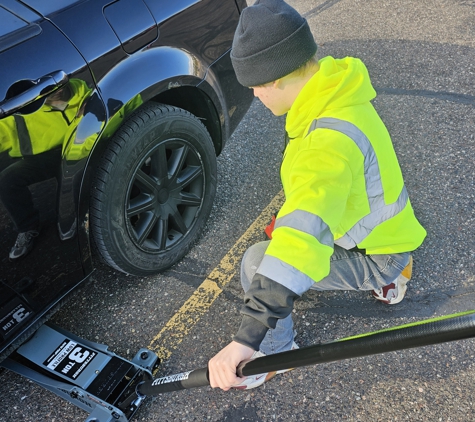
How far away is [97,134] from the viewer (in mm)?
1944

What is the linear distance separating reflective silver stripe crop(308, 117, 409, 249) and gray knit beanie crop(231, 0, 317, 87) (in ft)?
0.78

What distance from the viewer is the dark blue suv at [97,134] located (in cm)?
173

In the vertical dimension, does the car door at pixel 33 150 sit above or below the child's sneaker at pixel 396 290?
above

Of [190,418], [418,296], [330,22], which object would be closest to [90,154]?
[190,418]

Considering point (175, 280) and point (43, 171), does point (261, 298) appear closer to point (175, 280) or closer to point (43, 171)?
point (43, 171)

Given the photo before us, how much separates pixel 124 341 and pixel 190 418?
1.83 feet

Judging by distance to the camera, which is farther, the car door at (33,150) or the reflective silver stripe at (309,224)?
the car door at (33,150)

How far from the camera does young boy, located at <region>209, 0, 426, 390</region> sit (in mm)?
1390

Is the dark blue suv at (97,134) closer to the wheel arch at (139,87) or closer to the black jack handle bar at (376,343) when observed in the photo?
the wheel arch at (139,87)

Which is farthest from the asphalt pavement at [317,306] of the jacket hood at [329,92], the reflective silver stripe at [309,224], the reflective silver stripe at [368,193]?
the jacket hood at [329,92]

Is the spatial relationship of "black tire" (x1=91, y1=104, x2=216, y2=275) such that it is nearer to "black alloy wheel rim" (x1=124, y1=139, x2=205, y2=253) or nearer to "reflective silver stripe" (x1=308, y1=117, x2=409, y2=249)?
"black alloy wheel rim" (x1=124, y1=139, x2=205, y2=253)

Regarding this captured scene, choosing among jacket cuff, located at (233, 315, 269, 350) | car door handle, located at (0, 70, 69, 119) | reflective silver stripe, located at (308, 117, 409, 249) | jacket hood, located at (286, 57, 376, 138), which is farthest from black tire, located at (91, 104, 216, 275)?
jacket cuff, located at (233, 315, 269, 350)

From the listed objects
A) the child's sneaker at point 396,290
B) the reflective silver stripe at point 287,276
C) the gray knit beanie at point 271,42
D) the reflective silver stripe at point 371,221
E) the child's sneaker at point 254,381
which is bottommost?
the child's sneaker at point 396,290

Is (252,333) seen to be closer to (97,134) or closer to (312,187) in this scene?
(312,187)
